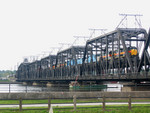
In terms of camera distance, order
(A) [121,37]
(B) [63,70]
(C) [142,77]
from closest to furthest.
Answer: (C) [142,77], (A) [121,37], (B) [63,70]

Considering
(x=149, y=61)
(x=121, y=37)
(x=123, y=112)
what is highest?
(x=121, y=37)

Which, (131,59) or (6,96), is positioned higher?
(131,59)

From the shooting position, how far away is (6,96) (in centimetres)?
2717

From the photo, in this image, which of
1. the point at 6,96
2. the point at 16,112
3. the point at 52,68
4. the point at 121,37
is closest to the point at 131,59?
the point at 121,37

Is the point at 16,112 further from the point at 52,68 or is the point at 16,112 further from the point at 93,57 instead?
the point at 52,68

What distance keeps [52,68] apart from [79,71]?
2396 inches

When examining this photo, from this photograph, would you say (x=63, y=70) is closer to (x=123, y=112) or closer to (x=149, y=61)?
(x=149, y=61)

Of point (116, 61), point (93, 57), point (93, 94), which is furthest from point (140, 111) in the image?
point (93, 57)

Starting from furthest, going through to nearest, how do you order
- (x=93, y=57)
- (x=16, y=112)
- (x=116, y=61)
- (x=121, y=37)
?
(x=93, y=57), (x=116, y=61), (x=121, y=37), (x=16, y=112)

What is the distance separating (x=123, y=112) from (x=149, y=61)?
36221 millimetres

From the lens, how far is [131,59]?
63250 millimetres

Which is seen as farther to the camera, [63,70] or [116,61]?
[63,70]

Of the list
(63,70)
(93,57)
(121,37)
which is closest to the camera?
(121,37)

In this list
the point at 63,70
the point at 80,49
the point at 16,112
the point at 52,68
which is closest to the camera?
the point at 16,112
